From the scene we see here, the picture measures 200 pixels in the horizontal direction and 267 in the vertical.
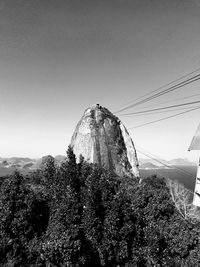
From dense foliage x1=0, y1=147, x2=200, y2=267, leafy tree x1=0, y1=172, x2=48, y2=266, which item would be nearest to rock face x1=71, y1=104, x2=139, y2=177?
dense foliage x1=0, y1=147, x2=200, y2=267

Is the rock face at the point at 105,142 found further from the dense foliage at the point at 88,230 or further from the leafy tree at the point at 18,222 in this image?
the leafy tree at the point at 18,222

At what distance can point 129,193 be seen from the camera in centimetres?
1717

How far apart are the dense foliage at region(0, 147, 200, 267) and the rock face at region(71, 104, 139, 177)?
1590cm

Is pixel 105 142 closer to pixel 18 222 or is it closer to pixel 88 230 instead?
pixel 88 230

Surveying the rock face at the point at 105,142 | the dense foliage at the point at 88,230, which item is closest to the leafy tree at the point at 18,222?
the dense foliage at the point at 88,230

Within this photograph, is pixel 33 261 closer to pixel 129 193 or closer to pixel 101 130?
pixel 129 193

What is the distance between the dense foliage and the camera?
12039 mm

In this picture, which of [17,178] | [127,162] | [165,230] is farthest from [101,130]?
[165,230]

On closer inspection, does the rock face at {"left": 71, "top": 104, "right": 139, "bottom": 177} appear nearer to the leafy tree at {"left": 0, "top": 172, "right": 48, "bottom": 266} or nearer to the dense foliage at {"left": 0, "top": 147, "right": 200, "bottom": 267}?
the dense foliage at {"left": 0, "top": 147, "right": 200, "bottom": 267}

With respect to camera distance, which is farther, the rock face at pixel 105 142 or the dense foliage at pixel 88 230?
the rock face at pixel 105 142

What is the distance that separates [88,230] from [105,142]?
2056 centimetres

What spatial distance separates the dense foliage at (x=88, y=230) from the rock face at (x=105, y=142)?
52.2ft

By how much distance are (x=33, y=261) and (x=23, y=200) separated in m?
4.13

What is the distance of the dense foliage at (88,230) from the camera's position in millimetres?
12039
